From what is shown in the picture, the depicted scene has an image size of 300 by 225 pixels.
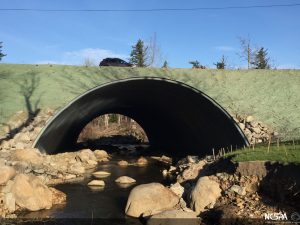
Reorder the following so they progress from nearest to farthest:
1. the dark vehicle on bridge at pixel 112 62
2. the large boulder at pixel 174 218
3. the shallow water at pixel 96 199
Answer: the large boulder at pixel 174 218, the shallow water at pixel 96 199, the dark vehicle on bridge at pixel 112 62

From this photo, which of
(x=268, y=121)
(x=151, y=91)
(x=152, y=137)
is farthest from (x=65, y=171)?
(x=152, y=137)

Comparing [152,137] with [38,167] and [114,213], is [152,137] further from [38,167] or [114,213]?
[114,213]

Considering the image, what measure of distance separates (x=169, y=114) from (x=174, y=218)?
1476 centimetres

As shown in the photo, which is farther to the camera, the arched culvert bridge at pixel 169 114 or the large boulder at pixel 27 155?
the arched culvert bridge at pixel 169 114

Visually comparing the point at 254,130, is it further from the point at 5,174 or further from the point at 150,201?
the point at 5,174

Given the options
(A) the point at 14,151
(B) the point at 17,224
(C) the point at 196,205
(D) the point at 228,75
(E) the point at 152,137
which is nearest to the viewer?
(B) the point at 17,224

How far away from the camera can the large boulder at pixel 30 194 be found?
12.0 metres

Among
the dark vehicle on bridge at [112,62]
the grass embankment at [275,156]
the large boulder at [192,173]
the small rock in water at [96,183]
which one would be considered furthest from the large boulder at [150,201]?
the dark vehicle on bridge at [112,62]

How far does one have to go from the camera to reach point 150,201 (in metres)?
11.8

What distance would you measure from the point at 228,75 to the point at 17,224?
1776 centimetres

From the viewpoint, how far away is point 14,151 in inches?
662

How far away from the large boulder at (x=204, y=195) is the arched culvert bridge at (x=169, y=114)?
573 cm

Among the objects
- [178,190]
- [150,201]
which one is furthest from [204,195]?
[178,190]

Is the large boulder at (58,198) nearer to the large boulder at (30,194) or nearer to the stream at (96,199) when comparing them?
the stream at (96,199)
